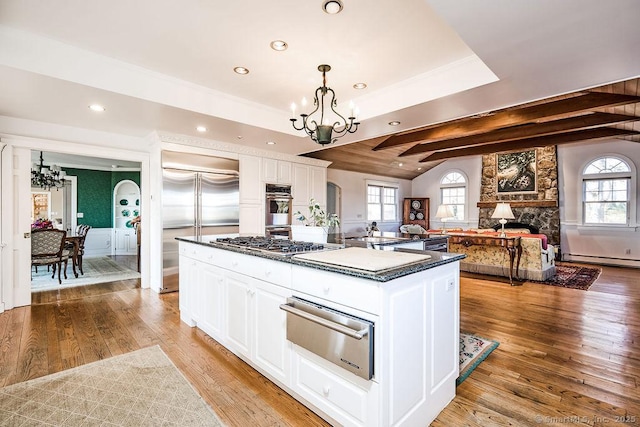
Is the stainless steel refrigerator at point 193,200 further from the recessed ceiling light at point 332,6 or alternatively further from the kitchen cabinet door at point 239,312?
the recessed ceiling light at point 332,6

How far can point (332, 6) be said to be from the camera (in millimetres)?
2168

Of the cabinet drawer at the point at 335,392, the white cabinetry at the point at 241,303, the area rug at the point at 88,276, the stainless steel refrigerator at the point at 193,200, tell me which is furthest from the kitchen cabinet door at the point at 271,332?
the area rug at the point at 88,276

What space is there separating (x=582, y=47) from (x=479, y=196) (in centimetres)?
759

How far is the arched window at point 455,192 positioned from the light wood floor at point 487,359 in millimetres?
5275

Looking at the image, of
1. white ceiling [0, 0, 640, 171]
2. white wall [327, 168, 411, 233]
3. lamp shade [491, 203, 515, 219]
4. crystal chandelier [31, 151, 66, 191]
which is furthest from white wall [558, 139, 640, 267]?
crystal chandelier [31, 151, 66, 191]

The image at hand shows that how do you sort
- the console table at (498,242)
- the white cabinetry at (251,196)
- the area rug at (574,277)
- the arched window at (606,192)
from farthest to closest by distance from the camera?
1. the arched window at (606,192)
2. the white cabinetry at (251,196)
3. the console table at (498,242)
4. the area rug at (574,277)

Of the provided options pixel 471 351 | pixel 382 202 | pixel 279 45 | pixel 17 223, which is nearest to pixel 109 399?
pixel 471 351

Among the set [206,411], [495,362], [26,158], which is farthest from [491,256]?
[26,158]

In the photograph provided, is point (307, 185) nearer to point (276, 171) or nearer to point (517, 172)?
point (276, 171)

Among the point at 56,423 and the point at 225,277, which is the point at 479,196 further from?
the point at 56,423

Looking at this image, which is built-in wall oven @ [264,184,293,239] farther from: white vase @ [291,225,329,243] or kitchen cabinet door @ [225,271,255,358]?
kitchen cabinet door @ [225,271,255,358]

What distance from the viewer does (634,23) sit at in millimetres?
1872

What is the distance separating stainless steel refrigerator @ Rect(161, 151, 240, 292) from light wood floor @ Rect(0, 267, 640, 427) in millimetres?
853

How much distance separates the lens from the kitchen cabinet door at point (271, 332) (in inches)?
78.9
